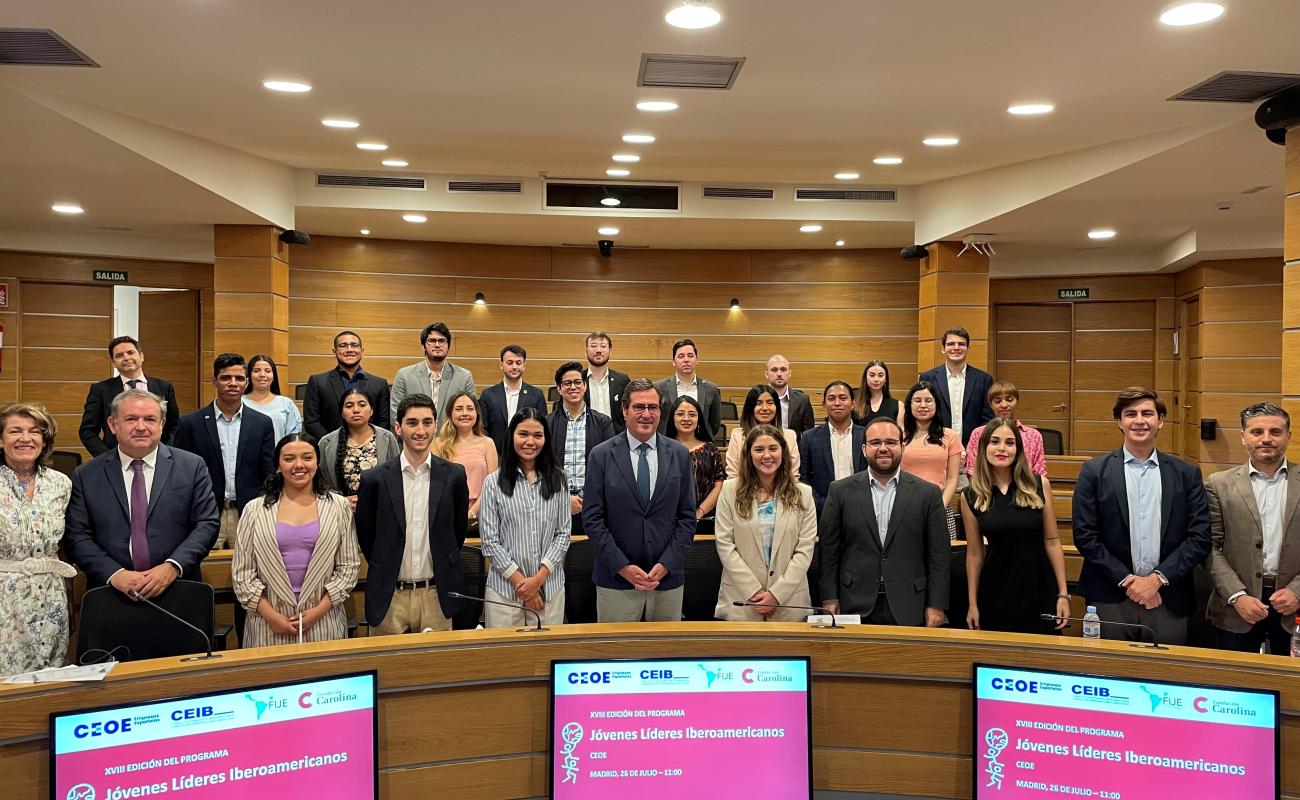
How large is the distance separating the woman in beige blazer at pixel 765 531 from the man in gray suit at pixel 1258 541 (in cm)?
155

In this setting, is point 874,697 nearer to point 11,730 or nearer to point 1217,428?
point 11,730

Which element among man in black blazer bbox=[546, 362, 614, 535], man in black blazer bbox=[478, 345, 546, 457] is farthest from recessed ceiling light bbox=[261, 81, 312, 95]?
man in black blazer bbox=[546, 362, 614, 535]

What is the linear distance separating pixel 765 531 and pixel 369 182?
593cm

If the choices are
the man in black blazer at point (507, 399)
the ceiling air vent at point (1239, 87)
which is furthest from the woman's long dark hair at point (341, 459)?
the ceiling air vent at point (1239, 87)

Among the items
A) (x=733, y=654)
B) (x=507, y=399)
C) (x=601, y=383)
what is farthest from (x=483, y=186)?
(x=733, y=654)

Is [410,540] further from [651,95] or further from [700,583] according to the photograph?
[651,95]

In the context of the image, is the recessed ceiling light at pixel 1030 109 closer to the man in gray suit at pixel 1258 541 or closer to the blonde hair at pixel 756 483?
the man in gray suit at pixel 1258 541

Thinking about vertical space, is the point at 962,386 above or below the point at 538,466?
above

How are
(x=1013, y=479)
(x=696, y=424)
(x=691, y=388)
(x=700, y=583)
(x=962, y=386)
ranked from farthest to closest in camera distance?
(x=962, y=386), (x=691, y=388), (x=696, y=424), (x=700, y=583), (x=1013, y=479)

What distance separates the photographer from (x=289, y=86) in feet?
17.4

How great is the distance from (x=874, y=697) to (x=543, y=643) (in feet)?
2.70

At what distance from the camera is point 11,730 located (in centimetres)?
197

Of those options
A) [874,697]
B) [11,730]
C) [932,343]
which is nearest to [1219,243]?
[932,343]

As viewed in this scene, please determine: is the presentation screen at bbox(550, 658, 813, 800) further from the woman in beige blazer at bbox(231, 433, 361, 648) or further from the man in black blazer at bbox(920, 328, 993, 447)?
the man in black blazer at bbox(920, 328, 993, 447)
